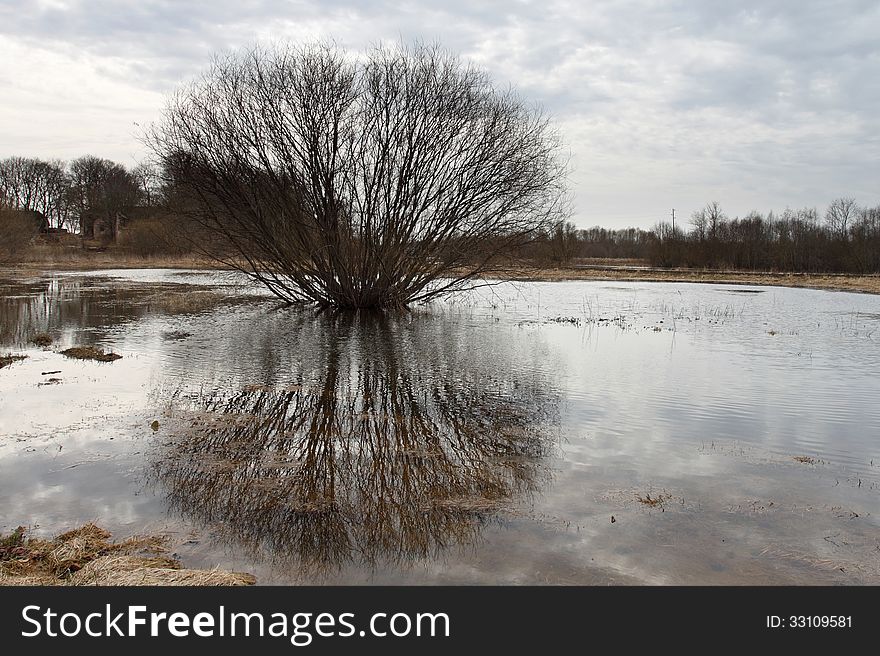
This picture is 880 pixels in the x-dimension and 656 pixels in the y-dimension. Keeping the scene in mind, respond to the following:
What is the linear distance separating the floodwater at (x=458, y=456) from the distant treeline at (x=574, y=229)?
3621 centimetres

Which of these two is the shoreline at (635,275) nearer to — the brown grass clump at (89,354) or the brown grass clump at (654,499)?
the brown grass clump at (89,354)

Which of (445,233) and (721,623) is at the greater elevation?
(445,233)

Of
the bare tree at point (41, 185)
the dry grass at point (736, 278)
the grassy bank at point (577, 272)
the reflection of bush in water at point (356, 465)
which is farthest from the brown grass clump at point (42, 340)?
the bare tree at point (41, 185)

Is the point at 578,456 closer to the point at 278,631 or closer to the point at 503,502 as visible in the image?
the point at 503,502

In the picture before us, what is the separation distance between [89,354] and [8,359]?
1363 mm

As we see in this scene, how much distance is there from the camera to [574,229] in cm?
7594

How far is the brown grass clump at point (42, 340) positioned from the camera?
15535 millimetres

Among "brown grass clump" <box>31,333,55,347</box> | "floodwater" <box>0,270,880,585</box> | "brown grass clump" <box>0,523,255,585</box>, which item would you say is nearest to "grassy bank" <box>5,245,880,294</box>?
"brown grass clump" <box>31,333,55,347</box>

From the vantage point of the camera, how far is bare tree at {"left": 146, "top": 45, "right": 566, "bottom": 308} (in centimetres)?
2195

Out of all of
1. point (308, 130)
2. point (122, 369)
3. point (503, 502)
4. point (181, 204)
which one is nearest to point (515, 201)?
point (308, 130)

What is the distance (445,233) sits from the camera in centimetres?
2356

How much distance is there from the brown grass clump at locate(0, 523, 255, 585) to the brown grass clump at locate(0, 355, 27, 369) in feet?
28.0

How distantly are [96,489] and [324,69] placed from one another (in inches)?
694

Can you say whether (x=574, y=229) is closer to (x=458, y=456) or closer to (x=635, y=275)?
(x=635, y=275)
